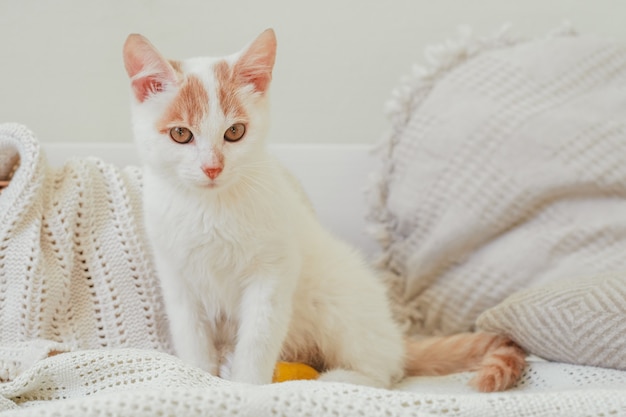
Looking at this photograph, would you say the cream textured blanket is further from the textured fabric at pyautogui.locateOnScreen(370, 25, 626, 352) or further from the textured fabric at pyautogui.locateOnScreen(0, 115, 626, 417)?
the textured fabric at pyautogui.locateOnScreen(370, 25, 626, 352)

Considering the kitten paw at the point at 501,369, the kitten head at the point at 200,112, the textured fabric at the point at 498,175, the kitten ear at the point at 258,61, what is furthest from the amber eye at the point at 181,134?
the textured fabric at the point at 498,175

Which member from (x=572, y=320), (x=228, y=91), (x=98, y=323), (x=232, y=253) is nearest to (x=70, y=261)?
(x=98, y=323)

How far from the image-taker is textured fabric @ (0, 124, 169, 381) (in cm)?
120

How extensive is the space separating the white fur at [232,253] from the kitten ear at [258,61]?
25mm

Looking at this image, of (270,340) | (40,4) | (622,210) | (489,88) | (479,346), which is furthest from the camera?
(40,4)

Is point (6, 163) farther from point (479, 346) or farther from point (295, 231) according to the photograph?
point (479, 346)

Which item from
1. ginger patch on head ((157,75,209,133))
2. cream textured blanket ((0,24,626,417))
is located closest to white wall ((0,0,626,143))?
cream textured blanket ((0,24,626,417))

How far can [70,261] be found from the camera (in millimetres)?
1252

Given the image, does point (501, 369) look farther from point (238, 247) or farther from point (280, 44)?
point (280, 44)

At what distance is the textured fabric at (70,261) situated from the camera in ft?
3.93

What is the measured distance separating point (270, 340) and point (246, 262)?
126 millimetres

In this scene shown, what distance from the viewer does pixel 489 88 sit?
1571 mm

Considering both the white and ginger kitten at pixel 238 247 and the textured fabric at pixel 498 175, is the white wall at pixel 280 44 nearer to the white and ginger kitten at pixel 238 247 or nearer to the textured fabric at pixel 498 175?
the textured fabric at pixel 498 175

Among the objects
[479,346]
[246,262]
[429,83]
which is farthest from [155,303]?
[429,83]
